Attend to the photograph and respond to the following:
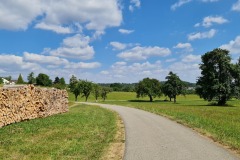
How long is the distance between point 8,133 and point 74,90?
302ft

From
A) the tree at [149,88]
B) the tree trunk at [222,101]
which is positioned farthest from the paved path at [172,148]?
the tree at [149,88]

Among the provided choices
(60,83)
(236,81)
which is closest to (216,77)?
(236,81)

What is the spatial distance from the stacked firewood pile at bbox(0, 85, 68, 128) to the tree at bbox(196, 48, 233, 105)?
46027 millimetres

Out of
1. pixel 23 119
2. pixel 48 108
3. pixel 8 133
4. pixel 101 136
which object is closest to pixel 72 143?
pixel 101 136

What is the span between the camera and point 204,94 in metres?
75.4

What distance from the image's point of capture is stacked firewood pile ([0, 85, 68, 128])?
2172 cm

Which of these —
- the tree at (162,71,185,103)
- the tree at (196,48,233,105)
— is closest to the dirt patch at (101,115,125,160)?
the tree at (196,48,233,105)

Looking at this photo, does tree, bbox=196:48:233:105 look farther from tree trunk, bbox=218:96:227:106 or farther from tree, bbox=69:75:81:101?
tree, bbox=69:75:81:101

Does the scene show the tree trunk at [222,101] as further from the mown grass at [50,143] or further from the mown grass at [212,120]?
the mown grass at [50,143]

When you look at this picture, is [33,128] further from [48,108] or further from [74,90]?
[74,90]

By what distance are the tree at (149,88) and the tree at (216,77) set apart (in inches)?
1499

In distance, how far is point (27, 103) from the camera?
26.0 m

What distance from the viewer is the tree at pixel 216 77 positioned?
242 feet

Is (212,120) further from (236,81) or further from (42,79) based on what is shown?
(42,79)
